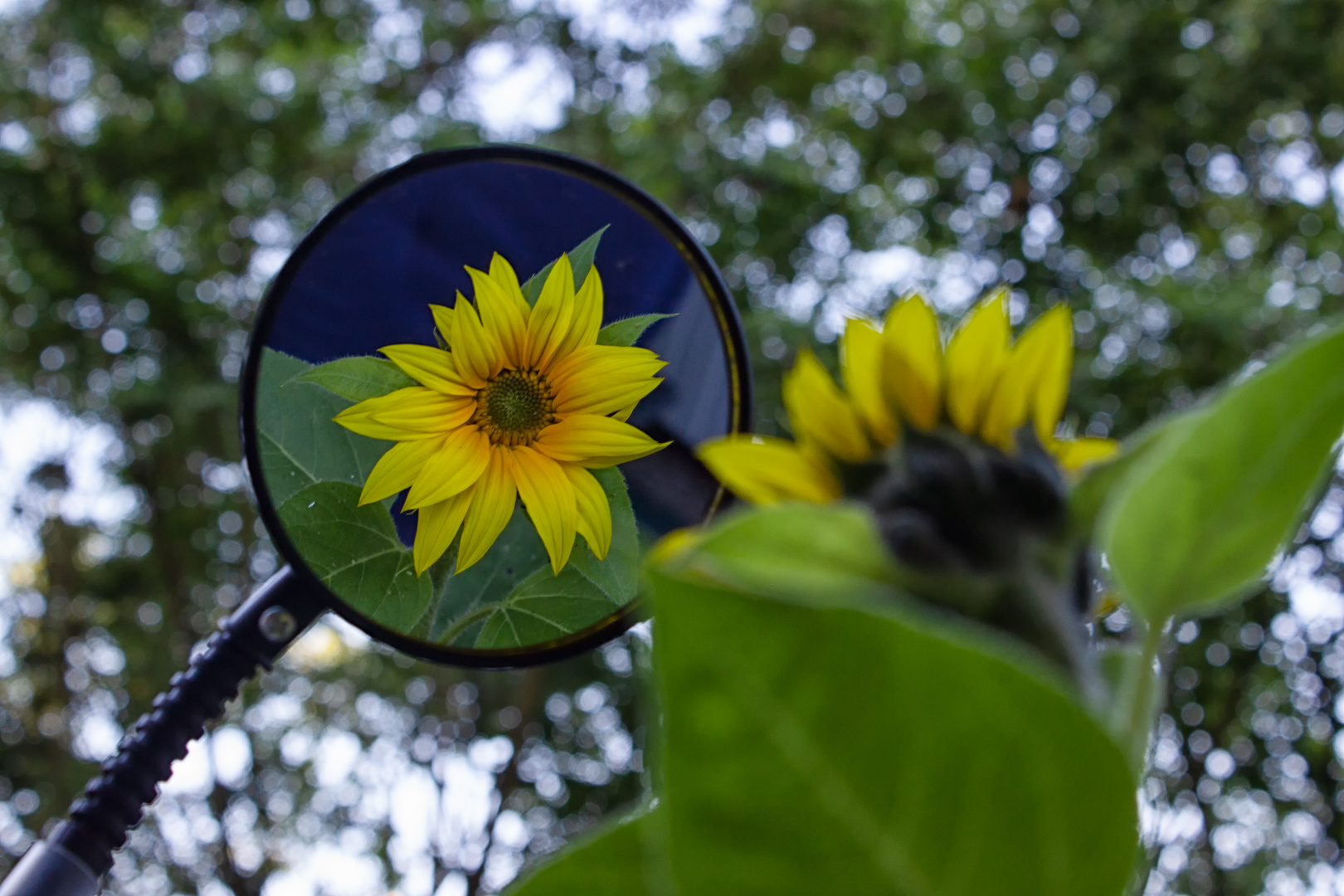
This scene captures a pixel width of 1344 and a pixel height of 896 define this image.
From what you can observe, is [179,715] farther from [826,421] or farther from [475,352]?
[826,421]

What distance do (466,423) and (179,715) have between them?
0.22 metres

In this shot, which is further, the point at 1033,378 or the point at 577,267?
the point at 577,267

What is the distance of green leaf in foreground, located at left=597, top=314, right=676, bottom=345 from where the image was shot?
538mm

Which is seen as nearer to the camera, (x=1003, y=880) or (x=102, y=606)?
(x=1003, y=880)

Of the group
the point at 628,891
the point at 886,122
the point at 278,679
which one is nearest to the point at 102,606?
the point at 278,679

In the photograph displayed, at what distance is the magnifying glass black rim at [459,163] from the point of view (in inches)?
24.5

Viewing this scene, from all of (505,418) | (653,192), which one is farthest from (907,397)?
(653,192)

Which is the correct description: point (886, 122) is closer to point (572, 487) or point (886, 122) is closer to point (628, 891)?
point (572, 487)

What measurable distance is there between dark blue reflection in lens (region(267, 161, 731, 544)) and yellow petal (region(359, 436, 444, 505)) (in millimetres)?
21

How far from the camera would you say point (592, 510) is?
55cm

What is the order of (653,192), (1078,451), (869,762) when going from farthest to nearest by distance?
(653,192) < (1078,451) < (869,762)

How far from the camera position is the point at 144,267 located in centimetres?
392

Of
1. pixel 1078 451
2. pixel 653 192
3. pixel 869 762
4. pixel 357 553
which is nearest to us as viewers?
pixel 869 762

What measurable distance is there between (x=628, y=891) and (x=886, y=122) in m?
4.59
